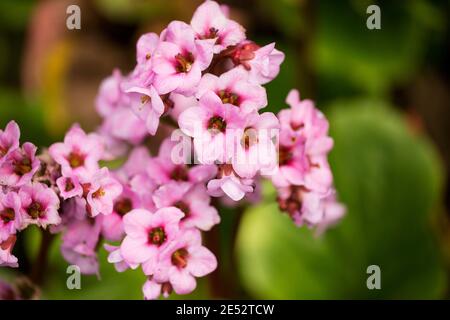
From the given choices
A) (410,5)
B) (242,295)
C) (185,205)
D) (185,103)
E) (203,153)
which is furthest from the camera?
(410,5)

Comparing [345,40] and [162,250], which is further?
[345,40]

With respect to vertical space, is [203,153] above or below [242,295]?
above

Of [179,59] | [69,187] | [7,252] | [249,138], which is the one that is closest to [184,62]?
[179,59]

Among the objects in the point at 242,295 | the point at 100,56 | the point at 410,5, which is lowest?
the point at 242,295

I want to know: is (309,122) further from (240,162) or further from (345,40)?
(345,40)

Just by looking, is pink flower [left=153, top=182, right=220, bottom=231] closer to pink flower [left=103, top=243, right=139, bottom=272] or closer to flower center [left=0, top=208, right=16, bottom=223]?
pink flower [left=103, top=243, right=139, bottom=272]

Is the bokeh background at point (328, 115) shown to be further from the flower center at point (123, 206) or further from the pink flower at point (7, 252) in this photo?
the pink flower at point (7, 252)
